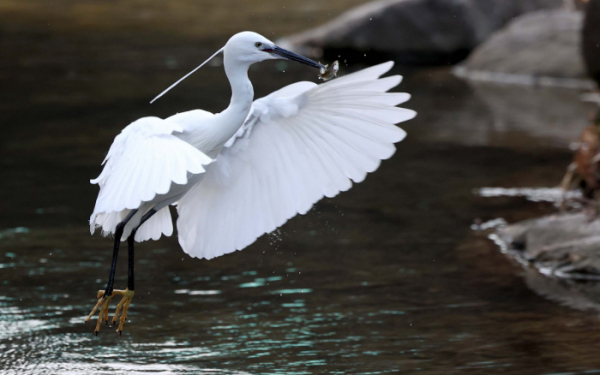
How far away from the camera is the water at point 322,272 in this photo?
17.4 feet

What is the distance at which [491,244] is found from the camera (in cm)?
725

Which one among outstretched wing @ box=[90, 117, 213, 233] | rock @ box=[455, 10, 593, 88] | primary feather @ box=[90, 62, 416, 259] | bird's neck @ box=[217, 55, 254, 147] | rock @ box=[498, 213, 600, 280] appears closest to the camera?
outstretched wing @ box=[90, 117, 213, 233]

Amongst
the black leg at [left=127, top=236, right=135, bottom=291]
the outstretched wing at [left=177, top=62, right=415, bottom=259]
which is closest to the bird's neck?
the outstretched wing at [left=177, top=62, right=415, bottom=259]

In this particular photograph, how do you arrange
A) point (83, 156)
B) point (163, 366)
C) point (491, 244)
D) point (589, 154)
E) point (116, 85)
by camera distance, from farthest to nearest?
point (116, 85)
point (83, 156)
point (589, 154)
point (491, 244)
point (163, 366)

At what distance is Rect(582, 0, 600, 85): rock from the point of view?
345 inches

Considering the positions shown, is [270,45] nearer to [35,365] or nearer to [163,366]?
[163,366]

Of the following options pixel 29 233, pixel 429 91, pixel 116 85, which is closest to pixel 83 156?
pixel 29 233

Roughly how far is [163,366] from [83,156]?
5.11 meters

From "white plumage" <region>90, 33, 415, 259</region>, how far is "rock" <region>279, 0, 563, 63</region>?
10.5 m

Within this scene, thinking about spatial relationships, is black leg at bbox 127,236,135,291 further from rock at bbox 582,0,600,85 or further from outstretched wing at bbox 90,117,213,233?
rock at bbox 582,0,600,85

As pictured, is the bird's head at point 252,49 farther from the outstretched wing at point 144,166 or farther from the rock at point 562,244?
the rock at point 562,244

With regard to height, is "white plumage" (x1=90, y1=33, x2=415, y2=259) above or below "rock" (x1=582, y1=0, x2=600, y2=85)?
below

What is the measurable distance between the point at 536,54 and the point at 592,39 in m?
5.26

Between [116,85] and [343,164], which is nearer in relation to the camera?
[343,164]
